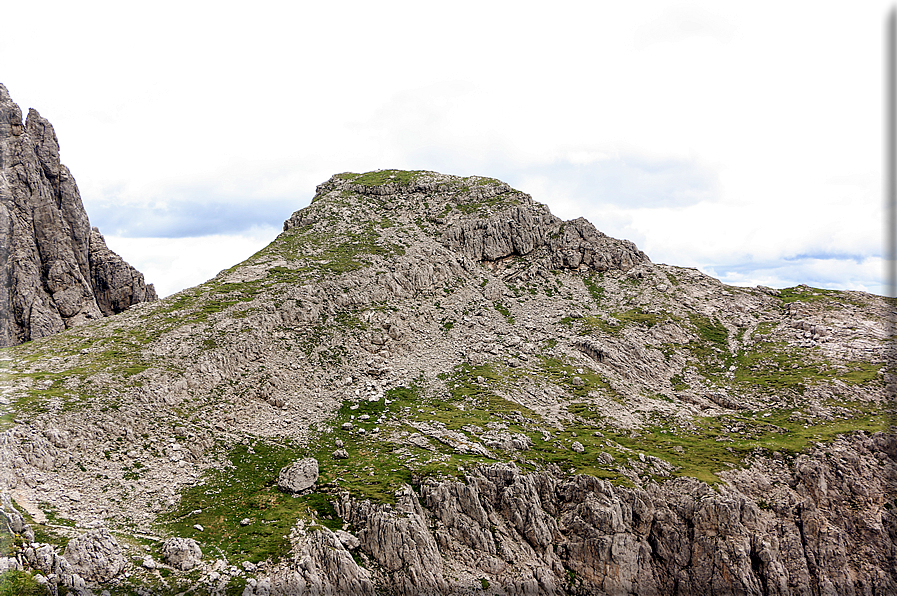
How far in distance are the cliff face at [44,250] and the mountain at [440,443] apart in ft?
Result: 36.2

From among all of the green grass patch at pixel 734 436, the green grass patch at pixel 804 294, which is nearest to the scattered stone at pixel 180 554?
the green grass patch at pixel 734 436

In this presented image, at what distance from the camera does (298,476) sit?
165 ft

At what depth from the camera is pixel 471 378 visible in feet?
238

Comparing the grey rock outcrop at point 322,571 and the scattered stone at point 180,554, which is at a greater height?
the scattered stone at point 180,554

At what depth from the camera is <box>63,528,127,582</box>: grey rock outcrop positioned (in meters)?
33.7

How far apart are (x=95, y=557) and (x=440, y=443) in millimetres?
34061

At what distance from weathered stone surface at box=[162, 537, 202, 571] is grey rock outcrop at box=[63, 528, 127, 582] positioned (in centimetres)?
286

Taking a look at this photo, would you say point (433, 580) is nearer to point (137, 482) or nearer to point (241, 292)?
point (137, 482)

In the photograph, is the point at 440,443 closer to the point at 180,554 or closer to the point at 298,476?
the point at 298,476

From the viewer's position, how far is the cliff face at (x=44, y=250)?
69688 mm

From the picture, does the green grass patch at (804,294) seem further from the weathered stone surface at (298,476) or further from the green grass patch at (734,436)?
the weathered stone surface at (298,476)

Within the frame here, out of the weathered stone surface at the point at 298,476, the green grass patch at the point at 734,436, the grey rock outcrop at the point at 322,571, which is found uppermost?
the green grass patch at the point at 734,436

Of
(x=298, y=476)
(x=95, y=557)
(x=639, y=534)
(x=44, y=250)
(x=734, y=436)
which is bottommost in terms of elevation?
(x=639, y=534)

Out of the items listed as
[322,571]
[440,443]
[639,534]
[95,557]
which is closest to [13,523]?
[95,557]
